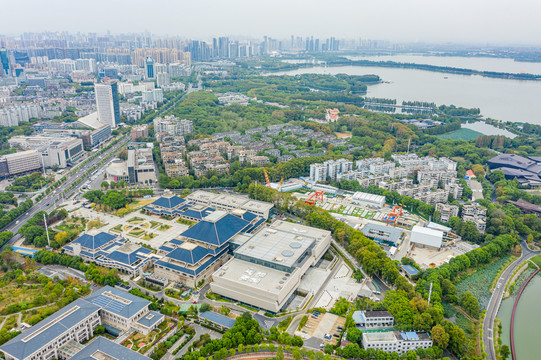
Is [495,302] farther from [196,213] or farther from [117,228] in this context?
[117,228]

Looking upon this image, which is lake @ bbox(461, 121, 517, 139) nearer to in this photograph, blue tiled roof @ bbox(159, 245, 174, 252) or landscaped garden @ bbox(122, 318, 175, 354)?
blue tiled roof @ bbox(159, 245, 174, 252)

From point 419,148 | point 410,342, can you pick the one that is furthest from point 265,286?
point 419,148

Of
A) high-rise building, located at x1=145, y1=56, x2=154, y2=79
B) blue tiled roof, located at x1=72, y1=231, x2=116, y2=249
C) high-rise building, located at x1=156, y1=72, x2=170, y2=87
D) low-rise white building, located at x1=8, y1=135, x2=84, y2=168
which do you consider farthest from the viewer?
high-rise building, located at x1=145, y1=56, x2=154, y2=79

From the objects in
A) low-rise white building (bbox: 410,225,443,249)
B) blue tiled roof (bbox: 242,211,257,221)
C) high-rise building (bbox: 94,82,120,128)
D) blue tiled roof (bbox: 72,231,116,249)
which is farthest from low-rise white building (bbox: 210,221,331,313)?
high-rise building (bbox: 94,82,120,128)

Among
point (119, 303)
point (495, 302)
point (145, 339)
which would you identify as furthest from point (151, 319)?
point (495, 302)

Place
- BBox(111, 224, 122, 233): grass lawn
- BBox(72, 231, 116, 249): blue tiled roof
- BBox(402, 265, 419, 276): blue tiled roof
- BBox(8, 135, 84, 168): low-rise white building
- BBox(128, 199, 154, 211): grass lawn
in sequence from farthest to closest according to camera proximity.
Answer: BBox(8, 135, 84, 168): low-rise white building, BBox(128, 199, 154, 211): grass lawn, BBox(111, 224, 122, 233): grass lawn, BBox(72, 231, 116, 249): blue tiled roof, BBox(402, 265, 419, 276): blue tiled roof

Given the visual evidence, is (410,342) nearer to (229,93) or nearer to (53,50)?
(229,93)
